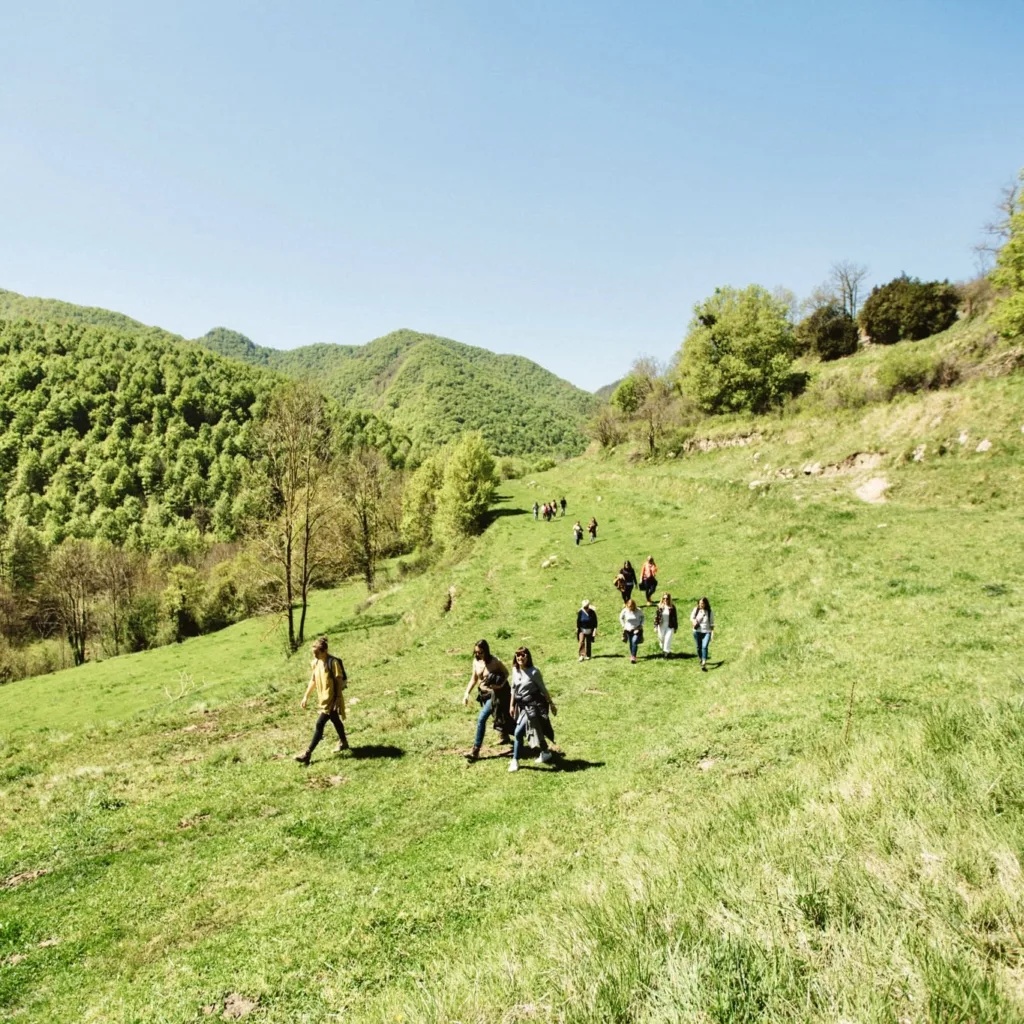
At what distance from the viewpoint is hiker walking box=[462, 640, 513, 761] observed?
11383 mm

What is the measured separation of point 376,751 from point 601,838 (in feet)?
22.9

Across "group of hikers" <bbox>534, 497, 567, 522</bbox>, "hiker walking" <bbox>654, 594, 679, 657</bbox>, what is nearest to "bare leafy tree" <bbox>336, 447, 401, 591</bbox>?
"group of hikers" <bbox>534, 497, 567, 522</bbox>

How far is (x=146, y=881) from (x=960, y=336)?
2274 inches

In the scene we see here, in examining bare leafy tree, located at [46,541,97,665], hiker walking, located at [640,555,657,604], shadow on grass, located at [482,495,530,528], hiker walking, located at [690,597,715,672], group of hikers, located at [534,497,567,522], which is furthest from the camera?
bare leafy tree, located at [46,541,97,665]

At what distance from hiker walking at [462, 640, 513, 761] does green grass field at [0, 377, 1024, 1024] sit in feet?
2.17

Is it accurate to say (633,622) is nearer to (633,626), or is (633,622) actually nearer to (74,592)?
(633,626)

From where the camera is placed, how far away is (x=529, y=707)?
10711mm

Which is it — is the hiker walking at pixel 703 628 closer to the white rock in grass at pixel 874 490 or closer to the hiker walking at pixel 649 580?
the hiker walking at pixel 649 580

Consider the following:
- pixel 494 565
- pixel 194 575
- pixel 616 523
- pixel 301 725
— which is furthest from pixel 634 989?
pixel 194 575

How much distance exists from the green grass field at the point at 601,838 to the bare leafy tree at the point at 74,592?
61.1m

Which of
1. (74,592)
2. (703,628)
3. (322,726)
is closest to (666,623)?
(703,628)

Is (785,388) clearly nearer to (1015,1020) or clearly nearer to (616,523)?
(616,523)

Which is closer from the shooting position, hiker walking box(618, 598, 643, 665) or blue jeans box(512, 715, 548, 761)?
blue jeans box(512, 715, 548, 761)

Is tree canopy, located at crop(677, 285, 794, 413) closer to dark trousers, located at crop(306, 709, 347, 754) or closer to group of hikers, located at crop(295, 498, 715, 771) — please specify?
group of hikers, located at crop(295, 498, 715, 771)
